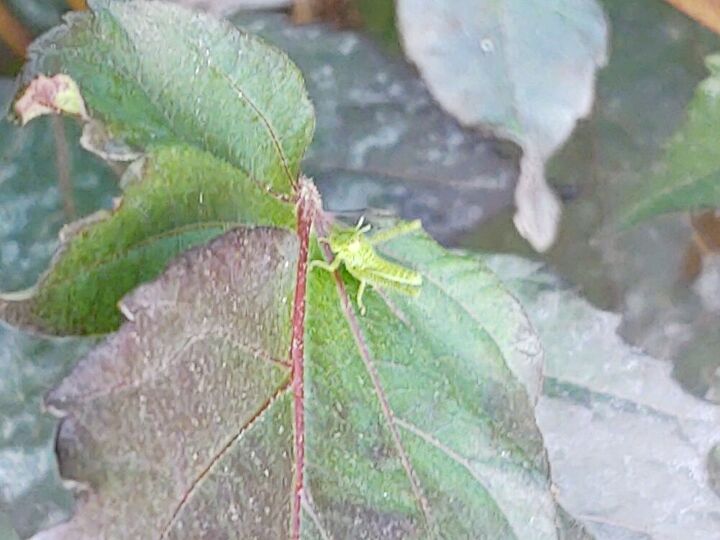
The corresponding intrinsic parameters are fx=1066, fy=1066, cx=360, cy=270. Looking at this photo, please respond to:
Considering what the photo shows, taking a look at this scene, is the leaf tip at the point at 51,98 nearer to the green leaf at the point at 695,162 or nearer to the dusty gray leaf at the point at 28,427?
the dusty gray leaf at the point at 28,427

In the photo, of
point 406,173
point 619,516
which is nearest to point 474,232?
point 406,173

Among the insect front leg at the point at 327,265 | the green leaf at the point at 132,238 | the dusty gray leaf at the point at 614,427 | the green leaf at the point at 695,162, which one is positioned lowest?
the dusty gray leaf at the point at 614,427

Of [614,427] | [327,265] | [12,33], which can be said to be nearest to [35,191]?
[12,33]

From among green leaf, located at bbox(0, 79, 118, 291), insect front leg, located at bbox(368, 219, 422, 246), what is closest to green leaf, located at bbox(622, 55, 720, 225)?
insect front leg, located at bbox(368, 219, 422, 246)

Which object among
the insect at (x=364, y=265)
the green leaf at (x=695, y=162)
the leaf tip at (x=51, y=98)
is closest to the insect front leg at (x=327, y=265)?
the insect at (x=364, y=265)

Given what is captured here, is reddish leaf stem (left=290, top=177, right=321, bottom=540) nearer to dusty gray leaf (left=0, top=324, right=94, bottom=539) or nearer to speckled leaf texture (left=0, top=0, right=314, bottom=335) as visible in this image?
speckled leaf texture (left=0, top=0, right=314, bottom=335)
